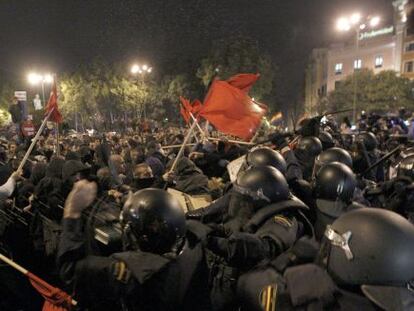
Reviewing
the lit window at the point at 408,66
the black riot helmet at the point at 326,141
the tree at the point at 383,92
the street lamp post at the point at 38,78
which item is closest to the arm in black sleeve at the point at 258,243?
the black riot helmet at the point at 326,141

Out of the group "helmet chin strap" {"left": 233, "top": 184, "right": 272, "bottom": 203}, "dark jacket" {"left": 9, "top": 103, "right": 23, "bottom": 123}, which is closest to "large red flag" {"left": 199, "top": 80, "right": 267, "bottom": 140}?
"helmet chin strap" {"left": 233, "top": 184, "right": 272, "bottom": 203}

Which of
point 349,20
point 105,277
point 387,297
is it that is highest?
point 349,20

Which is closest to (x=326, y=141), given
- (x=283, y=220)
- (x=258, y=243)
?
(x=283, y=220)

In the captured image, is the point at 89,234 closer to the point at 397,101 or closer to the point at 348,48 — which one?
the point at 397,101

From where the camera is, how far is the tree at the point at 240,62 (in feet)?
139

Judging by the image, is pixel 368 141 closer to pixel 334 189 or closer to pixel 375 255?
pixel 334 189

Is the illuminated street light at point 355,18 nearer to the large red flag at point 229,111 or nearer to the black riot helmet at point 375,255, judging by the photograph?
A: the large red flag at point 229,111

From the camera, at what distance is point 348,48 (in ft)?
251

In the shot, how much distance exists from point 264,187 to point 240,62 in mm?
40084

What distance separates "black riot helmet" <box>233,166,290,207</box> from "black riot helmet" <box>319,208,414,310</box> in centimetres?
140

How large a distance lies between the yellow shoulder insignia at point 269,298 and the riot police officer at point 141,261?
0.66 m

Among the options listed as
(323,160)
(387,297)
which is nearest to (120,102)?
(323,160)

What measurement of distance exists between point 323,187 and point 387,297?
2432 mm

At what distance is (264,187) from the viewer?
12.0 feet
